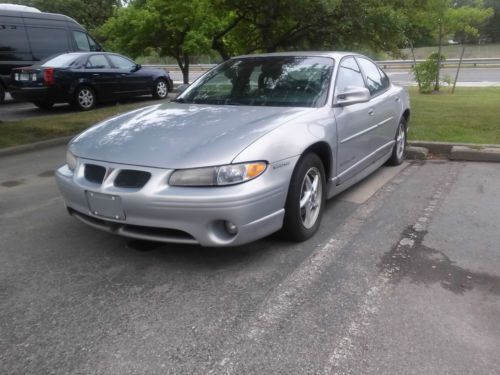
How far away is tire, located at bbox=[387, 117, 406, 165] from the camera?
19.6 feet

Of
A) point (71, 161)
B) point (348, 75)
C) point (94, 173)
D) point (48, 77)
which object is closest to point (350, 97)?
point (348, 75)

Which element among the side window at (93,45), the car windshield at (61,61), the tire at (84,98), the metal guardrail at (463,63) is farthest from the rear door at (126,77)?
the metal guardrail at (463,63)

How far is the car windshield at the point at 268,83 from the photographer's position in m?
4.10

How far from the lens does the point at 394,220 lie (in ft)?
13.7

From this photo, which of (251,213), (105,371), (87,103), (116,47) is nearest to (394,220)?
(251,213)

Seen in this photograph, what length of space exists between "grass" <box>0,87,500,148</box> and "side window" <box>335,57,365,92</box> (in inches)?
104

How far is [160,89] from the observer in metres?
13.1

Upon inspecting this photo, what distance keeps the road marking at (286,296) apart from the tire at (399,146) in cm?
208

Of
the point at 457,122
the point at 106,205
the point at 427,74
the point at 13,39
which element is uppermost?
the point at 13,39

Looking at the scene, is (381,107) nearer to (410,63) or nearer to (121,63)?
(121,63)

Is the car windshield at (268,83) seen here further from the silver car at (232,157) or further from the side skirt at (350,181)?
the side skirt at (350,181)

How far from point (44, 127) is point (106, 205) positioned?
20.5 feet

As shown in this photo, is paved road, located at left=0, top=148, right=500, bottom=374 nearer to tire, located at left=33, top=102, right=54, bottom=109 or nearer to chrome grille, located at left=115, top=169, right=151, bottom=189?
chrome grille, located at left=115, top=169, right=151, bottom=189

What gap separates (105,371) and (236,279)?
1083 mm
